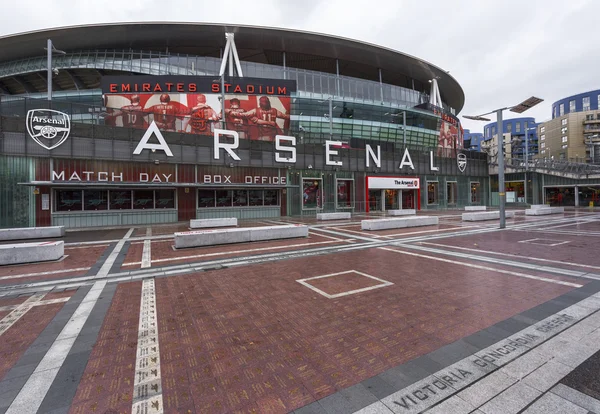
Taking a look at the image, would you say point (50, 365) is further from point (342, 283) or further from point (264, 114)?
point (264, 114)

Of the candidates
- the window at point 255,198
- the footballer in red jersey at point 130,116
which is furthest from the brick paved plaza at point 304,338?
the window at point 255,198

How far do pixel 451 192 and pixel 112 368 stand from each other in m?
45.4

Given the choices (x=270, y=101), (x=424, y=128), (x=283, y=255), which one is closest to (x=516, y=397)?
(x=283, y=255)

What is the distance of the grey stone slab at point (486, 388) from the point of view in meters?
3.00

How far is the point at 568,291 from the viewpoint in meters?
6.31

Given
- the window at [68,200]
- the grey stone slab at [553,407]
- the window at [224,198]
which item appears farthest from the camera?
the window at [224,198]

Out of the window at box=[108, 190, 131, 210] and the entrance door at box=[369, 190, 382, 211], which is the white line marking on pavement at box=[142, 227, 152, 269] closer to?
the window at box=[108, 190, 131, 210]

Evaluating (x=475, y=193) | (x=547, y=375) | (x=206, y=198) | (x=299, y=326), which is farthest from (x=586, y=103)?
(x=299, y=326)

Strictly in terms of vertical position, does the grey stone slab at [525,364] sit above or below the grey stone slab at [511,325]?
below

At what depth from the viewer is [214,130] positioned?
2472cm

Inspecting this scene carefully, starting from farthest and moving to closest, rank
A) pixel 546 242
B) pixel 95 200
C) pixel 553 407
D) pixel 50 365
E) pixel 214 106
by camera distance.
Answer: pixel 214 106 → pixel 95 200 → pixel 546 242 → pixel 50 365 → pixel 553 407

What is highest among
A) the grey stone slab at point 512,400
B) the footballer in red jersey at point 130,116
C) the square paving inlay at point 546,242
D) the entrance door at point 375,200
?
the footballer in red jersey at point 130,116

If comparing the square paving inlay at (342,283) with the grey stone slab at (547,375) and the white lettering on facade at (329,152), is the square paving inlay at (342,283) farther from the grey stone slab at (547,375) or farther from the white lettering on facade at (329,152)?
the white lettering on facade at (329,152)

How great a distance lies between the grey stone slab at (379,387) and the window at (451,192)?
42.7 metres
